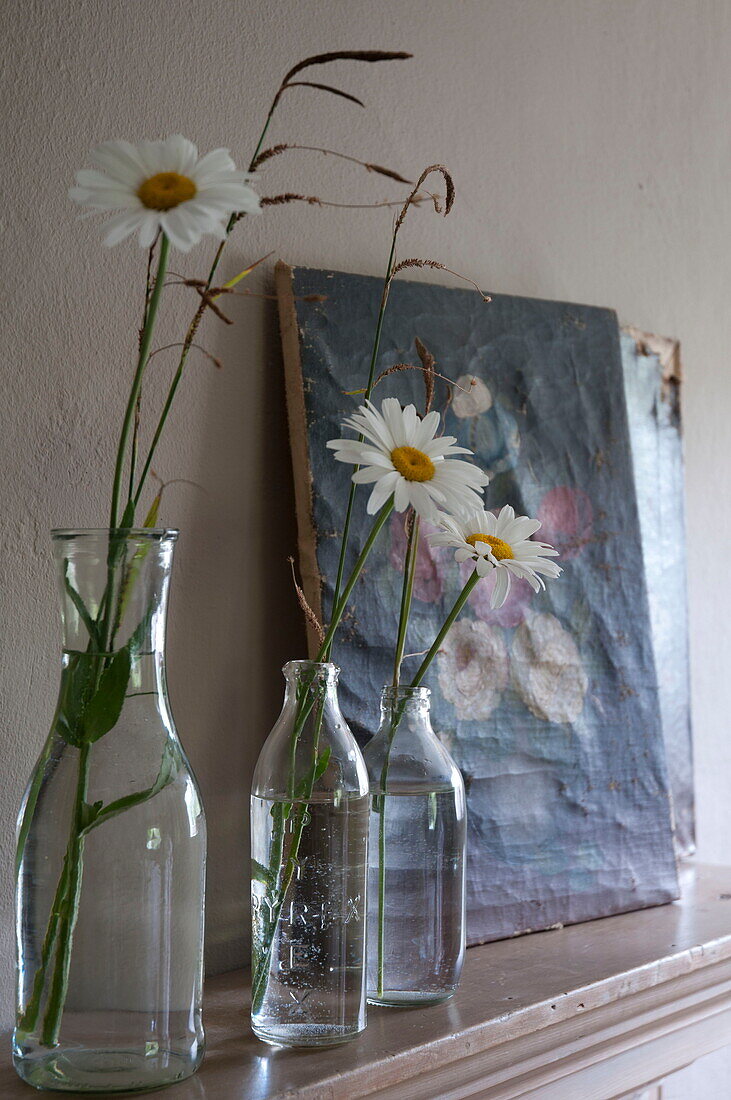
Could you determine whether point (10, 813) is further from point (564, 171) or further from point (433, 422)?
point (564, 171)

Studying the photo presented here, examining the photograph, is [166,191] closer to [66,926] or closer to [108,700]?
[108,700]

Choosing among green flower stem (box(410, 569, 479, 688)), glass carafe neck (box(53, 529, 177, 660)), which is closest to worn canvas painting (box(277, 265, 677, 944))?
green flower stem (box(410, 569, 479, 688))

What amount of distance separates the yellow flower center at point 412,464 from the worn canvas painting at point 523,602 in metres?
0.19

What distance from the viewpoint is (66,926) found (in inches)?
22.8

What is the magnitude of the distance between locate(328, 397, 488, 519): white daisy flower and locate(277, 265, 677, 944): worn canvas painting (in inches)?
7.2

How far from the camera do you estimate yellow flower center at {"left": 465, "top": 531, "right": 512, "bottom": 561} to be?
726 mm

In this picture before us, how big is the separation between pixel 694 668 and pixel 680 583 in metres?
0.11

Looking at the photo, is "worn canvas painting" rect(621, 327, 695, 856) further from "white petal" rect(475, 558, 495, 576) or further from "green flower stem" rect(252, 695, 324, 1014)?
"green flower stem" rect(252, 695, 324, 1014)

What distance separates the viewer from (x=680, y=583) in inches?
47.8

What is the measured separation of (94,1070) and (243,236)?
0.60 meters

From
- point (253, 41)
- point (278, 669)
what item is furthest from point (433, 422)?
point (253, 41)

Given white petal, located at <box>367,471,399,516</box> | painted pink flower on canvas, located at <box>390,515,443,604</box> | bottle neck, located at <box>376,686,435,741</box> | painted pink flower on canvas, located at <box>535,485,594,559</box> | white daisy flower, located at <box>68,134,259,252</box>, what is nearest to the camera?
white daisy flower, located at <box>68,134,259,252</box>

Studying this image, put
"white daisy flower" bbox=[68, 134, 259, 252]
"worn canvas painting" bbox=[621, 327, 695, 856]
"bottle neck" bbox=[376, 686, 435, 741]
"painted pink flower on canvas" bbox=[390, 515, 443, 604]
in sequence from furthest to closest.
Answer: "worn canvas painting" bbox=[621, 327, 695, 856], "painted pink flower on canvas" bbox=[390, 515, 443, 604], "bottle neck" bbox=[376, 686, 435, 741], "white daisy flower" bbox=[68, 134, 259, 252]

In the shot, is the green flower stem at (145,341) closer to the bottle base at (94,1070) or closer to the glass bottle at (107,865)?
the glass bottle at (107,865)
